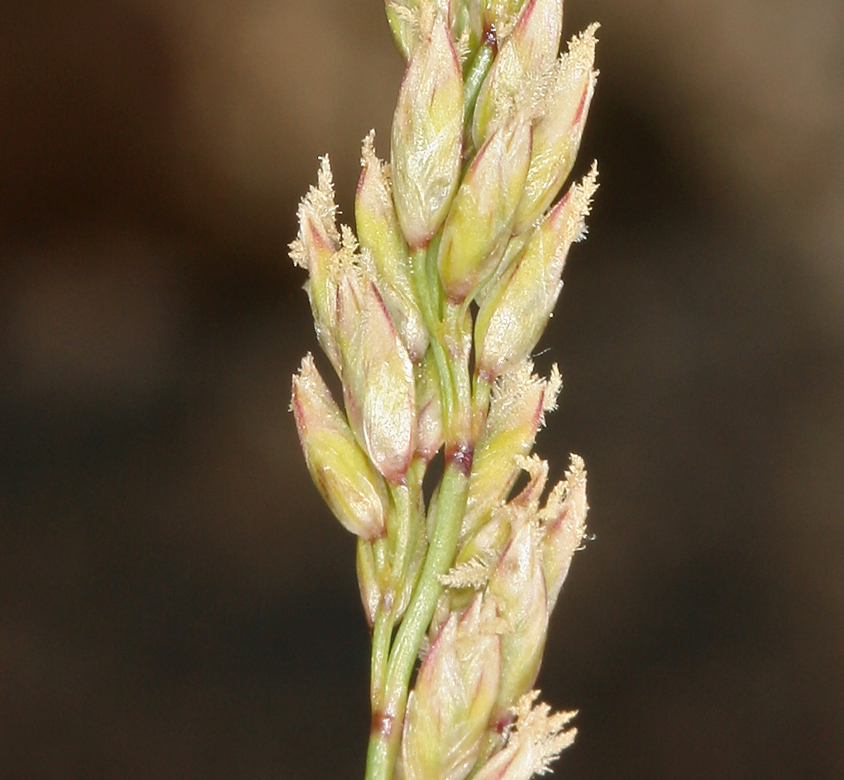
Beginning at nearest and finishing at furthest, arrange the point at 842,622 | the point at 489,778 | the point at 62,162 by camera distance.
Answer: the point at 489,778
the point at 62,162
the point at 842,622

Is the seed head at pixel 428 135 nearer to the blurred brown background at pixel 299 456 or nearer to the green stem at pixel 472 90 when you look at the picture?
the green stem at pixel 472 90

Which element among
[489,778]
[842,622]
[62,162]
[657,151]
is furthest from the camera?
[842,622]

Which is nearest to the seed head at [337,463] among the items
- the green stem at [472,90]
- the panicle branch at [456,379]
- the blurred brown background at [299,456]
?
the panicle branch at [456,379]

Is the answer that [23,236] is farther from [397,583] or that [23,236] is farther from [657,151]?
[397,583]

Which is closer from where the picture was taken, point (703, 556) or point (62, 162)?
point (62, 162)

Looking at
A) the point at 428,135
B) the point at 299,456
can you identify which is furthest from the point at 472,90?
the point at 299,456

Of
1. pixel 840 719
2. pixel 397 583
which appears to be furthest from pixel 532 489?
pixel 840 719

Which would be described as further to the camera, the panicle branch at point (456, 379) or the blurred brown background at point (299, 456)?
the blurred brown background at point (299, 456)

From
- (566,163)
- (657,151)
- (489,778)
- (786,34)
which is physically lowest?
(489,778)

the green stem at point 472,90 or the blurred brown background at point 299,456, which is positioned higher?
the blurred brown background at point 299,456
